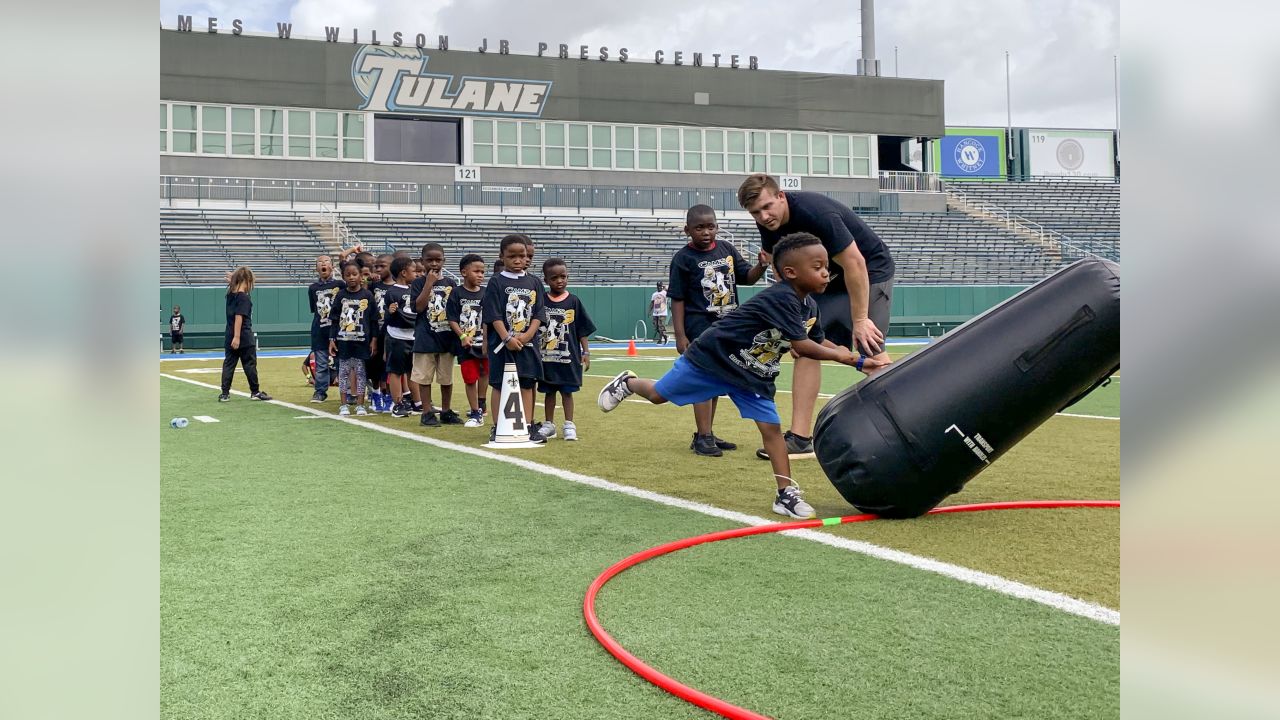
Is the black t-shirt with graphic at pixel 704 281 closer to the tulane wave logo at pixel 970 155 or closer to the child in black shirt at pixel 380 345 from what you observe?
the child in black shirt at pixel 380 345

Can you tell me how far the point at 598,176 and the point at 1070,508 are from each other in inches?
1457

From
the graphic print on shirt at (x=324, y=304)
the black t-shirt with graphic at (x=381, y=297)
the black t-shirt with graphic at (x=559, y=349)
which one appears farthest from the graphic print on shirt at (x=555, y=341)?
the graphic print on shirt at (x=324, y=304)

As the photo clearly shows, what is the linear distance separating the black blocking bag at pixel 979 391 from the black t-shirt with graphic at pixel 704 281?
3057 millimetres

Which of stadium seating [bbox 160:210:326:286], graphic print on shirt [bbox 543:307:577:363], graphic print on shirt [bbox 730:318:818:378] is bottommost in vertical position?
graphic print on shirt [bbox 730:318:818:378]

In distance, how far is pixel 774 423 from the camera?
516 centimetres

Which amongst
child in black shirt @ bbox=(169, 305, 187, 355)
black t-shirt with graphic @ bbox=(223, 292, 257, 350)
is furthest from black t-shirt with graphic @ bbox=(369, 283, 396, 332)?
child in black shirt @ bbox=(169, 305, 187, 355)

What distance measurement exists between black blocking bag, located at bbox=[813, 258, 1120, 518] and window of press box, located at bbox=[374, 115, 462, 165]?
120 feet

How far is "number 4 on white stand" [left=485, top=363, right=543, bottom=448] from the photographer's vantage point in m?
7.82

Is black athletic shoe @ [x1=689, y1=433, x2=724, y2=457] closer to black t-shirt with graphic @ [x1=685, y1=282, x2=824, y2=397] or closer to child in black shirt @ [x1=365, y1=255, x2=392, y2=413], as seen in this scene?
black t-shirt with graphic @ [x1=685, y1=282, x2=824, y2=397]

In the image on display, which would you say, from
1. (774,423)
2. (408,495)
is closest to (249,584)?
(408,495)

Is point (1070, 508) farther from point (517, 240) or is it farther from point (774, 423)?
point (517, 240)

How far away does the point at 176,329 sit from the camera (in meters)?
25.5
